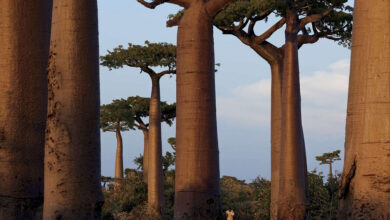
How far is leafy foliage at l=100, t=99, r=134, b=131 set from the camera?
1121 inches

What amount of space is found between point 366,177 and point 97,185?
3.35m

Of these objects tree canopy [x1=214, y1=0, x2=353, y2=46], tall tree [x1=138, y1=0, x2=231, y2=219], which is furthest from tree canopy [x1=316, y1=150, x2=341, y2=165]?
tall tree [x1=138, y1=0, x2=231, y2=219]

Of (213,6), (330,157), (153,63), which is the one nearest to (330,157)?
(330,157)

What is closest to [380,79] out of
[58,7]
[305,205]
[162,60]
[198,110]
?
[198,110]

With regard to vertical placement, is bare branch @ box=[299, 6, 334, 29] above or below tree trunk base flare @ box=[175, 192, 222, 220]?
above

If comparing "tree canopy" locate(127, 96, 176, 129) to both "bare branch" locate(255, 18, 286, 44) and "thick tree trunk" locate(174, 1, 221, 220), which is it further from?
"thick tree trunk" locate(174, 1, 221, 220)

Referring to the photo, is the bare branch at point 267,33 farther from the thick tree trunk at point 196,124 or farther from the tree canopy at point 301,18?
the thick tree trunk at point 196,124

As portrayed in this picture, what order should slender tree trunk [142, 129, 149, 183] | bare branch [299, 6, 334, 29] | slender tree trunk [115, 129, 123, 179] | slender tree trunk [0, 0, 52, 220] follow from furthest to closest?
slender tree trunk [115, 129, 123, 179]
slender tree trunk [142, 129, 149, 183]
bare branch [299, 6, 334, 29]
slender tree trunk [0, 0, 52, 220]

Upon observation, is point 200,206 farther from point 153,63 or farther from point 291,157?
point 153,63

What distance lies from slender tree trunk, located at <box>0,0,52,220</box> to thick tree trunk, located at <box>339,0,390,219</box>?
4352 millimetres

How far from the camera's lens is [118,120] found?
29.8m

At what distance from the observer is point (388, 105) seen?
6.38m

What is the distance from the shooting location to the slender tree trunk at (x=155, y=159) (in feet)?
76.1

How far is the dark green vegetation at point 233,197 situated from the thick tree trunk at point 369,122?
969 cm
